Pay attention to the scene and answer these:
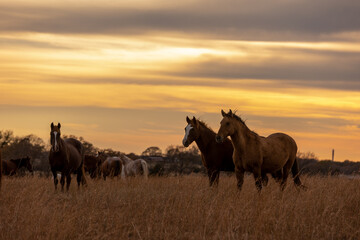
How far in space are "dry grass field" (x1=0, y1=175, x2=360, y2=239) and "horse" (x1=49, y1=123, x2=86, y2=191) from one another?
3692 mm

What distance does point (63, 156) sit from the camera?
17.8 meters

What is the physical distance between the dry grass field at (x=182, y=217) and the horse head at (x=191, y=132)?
2.61 m

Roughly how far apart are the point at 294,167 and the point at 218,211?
6187mm

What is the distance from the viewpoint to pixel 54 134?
56.1 feet

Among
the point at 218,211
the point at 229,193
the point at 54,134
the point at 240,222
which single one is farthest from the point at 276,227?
the point at 54,134

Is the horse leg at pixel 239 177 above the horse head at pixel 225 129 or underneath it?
underneath

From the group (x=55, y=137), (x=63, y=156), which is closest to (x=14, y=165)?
(x=63, y=156)

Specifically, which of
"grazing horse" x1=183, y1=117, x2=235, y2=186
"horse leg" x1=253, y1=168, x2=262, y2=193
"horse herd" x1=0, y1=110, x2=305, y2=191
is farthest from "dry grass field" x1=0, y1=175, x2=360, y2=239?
"grazing horse" x1=183, y1=117, x2=235, y2=186

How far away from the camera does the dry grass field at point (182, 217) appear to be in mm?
10148

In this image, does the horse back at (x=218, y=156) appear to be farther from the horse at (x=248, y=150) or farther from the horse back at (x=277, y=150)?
the horse at (x=248, y=150)

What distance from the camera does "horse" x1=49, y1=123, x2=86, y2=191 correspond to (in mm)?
17188

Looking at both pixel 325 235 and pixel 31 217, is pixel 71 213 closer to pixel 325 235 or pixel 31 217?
pixel 31 217

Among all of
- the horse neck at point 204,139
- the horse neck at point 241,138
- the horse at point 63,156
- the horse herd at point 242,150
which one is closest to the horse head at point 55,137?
the horse at point 63,156

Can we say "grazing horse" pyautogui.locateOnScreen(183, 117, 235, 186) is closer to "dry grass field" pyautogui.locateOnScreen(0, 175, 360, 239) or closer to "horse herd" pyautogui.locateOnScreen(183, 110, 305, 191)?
"horse herd" pyautogui.locateOnScreen(183, 110, 305, 191)
